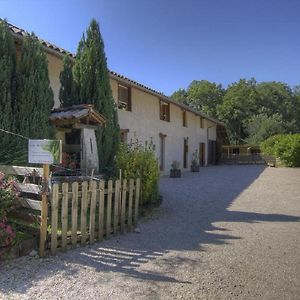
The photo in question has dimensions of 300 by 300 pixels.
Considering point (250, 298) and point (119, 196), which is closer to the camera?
point (250, 298)

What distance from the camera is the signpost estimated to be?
5242 millimetres

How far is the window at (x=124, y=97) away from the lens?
16.2 meters

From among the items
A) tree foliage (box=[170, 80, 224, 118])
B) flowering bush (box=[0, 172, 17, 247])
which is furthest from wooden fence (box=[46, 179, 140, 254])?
tree foliage (box=[170, 80, 224, 118])

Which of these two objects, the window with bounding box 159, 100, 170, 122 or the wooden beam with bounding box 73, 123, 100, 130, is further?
the window with bounding box 159, 100, 170, 122

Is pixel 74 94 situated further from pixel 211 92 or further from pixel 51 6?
pixel 211 92

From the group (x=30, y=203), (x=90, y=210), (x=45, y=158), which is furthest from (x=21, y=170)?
(x=90, y=210)

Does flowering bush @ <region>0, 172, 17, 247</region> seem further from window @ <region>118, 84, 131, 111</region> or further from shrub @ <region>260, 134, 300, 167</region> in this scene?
shrub @ <region>260, 134, 300, 167</region>

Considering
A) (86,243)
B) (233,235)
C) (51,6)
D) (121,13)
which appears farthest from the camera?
(121,13)

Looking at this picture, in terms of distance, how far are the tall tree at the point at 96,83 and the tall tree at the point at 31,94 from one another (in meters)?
1.84

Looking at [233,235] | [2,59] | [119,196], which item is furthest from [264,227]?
[2,59]

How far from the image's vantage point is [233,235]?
6707 mm

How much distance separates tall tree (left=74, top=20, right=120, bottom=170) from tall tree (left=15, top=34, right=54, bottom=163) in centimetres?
184

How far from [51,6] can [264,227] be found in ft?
25.3

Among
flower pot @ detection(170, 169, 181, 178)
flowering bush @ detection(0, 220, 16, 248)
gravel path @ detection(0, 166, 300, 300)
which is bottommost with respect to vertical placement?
gravel path @ detection(0, 166, 300, 300)
